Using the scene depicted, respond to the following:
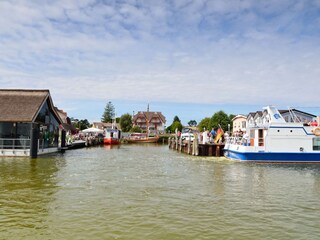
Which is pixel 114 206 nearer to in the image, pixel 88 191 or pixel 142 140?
pixel 88 191

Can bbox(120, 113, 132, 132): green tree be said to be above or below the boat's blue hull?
above

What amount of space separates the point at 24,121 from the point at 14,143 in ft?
8.42

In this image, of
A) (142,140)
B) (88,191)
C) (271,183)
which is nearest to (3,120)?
(88,191)

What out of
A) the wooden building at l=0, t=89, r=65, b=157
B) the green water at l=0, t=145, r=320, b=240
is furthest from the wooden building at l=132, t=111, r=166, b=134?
the green water at l=0, t=145, r=320, b=240

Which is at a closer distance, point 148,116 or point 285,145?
point 285,145

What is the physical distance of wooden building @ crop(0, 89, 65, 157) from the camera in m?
28.4

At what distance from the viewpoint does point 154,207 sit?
1176cm

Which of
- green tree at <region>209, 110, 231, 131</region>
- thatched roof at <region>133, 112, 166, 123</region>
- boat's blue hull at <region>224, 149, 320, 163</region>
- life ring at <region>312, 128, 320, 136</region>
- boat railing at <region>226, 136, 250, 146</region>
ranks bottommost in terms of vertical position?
boat's blue hull at <region>224, 149, 320, 163</region>

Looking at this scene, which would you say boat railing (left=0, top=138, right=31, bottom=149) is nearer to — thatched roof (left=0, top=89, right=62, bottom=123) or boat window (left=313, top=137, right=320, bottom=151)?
thatched roof (left=0, top=89, right=62, bottom=123)

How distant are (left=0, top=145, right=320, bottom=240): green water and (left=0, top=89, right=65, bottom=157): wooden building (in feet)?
33.2

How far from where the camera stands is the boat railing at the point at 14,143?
28.9 m

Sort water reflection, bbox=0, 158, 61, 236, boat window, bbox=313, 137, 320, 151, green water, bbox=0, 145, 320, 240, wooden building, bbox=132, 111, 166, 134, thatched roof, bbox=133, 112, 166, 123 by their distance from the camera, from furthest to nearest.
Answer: thatched roof, bbox=133, 112, 166, 123, wooden building, bbox=132, 111, 166, 134, boat window, bbox=313, 137, 320, 151, water reflection, bbox=0, 158, 61, 236, green water, bbox=0, 145, 320, 240

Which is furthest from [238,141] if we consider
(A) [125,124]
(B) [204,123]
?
(A) [125,124]

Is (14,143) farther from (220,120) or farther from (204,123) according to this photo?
(204,123)
